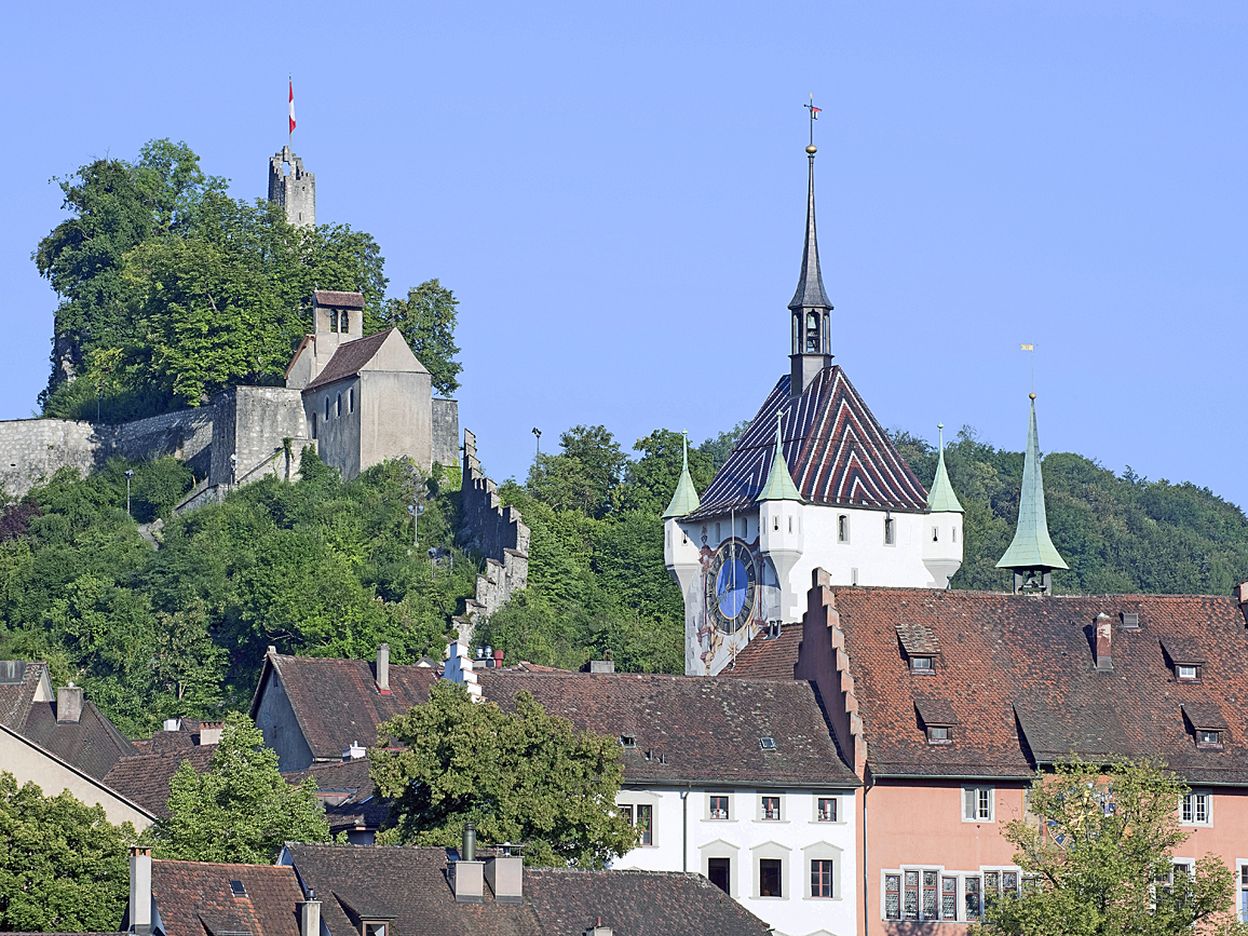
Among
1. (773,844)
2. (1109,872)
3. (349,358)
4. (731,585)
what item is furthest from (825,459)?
(1109,872)

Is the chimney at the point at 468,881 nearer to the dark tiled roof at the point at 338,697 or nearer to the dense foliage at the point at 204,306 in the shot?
the dark tiled roof at the point at 338,697

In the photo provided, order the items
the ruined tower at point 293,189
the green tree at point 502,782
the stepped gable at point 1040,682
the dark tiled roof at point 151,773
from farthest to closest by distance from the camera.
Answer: the ruined tower at point 293,189 < the dark tiled roof at point 151,773 < the stepped gable at point 1040,682 < the green tree at point 502,782

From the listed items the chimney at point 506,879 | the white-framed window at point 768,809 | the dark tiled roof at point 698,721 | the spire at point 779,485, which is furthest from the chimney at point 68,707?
the chimney at point 506,879

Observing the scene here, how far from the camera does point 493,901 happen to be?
52.8 m

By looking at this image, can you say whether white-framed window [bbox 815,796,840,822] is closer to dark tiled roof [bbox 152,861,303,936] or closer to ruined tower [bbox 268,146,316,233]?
dark tiled roof [bbox 152,861,303,936]

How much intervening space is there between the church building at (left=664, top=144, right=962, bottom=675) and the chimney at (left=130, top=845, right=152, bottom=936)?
148 ft

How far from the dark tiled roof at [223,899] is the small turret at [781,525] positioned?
152 feet

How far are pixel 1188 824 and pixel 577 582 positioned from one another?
44229mm

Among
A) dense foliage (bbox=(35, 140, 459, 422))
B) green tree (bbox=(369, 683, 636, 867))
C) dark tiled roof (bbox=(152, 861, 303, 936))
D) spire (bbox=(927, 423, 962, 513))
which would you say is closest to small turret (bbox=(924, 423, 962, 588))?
spire (bbox=(927, 423, 962, 513))

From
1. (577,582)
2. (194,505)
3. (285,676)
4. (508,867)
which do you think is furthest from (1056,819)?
(194,505)

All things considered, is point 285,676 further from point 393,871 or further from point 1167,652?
point 393,871

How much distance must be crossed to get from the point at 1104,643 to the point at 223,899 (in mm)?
24625

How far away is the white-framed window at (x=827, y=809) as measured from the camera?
218 feet

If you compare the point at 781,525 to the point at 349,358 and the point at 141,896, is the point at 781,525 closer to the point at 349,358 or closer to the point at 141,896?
the point at 349,358
